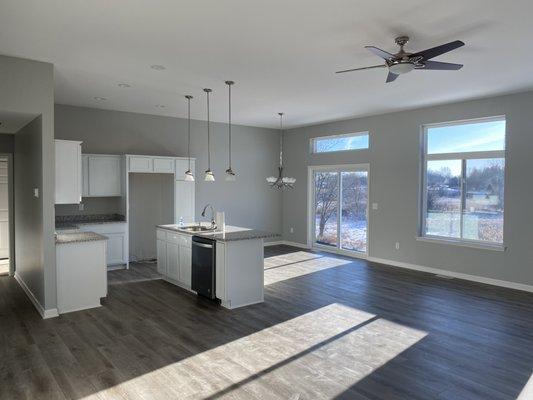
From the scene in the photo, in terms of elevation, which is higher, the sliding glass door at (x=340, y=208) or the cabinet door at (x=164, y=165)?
the cabinet door at (x=164, y=165)

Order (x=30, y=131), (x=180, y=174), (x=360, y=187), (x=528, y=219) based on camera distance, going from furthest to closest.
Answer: (x=360, y=187) < (x=180, y=174) < (x=528, y=219) < (x=30, y=131)

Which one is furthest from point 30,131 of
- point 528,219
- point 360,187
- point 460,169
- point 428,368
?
point 528,219

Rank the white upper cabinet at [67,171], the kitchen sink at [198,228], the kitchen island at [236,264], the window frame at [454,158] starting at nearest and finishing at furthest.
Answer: the kitchen island at [236,264] → the white upper cabinet at [67,171] → the kitchen sink at [198,228] → the window frame at [454,158]

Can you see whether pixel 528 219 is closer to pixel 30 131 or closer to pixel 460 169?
pixel 460 169

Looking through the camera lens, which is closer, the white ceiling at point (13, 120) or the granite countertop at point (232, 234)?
the white ceiling at point (13, 120)

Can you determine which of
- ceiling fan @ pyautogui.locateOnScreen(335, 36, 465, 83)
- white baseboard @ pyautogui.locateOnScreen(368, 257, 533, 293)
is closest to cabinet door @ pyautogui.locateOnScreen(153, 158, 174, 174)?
white baseboard @ pyautogui.locateOnScreen(368, 257, 533, 293)

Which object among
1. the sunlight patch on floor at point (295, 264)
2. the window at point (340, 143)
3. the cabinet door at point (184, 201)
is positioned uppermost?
the window at point (340, 143)

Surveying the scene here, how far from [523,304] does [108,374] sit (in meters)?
4.95

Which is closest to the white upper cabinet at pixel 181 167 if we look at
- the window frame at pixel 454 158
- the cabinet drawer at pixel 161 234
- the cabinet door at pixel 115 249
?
the cabinet door at pixel 115 249

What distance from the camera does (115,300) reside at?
16.8ft

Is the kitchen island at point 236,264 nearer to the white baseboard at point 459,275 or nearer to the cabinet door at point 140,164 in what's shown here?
the cabinet door at point 140,164

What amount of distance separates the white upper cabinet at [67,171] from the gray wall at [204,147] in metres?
1.94

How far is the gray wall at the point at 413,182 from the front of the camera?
578cm

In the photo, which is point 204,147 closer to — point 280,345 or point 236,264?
point 236,264
